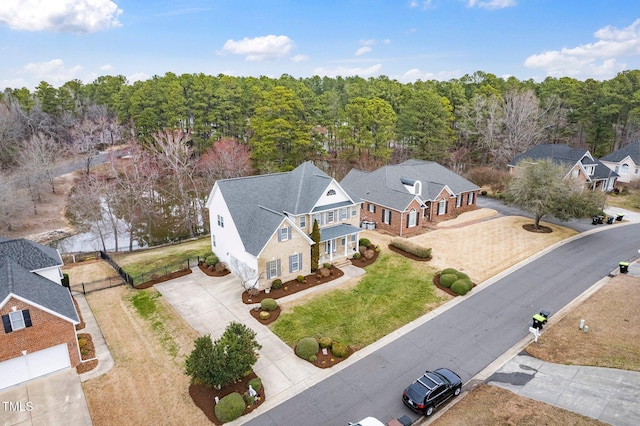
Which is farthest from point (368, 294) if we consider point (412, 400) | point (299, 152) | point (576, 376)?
point (299, 152)

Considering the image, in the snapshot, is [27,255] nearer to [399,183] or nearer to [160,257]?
[160,257]

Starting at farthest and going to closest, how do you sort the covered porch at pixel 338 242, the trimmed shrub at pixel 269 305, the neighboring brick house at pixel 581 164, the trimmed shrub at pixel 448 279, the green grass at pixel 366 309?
1. the neighboring brick house at pixel 581 164
2. the covered porch at pixel 338 242
3. the trimmed shrub at pixel 448 279
4. the trimmed shrub at pixel 269 305
5. the green grass at pixel 366 309

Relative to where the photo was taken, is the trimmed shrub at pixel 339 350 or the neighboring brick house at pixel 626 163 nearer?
the trimmed shrub at pixel 339 350

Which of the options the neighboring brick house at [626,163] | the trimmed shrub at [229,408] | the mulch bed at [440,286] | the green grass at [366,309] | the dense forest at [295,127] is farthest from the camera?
the neighboring brick house at [626,163]

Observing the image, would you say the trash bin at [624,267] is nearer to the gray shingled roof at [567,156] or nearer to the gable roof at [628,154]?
the gray shingled roof at [567,156]

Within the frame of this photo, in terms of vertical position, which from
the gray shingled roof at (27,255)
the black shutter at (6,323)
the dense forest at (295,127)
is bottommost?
the black shutter at (6,323)

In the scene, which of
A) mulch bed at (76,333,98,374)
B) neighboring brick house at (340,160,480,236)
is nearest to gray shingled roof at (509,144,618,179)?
neighboring brick house at (340,160,480,236)

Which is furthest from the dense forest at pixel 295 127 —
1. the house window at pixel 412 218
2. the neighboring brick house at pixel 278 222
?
the house window at pixel 412 218
